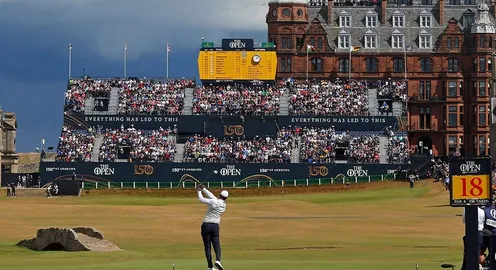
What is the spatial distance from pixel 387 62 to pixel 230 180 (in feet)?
114

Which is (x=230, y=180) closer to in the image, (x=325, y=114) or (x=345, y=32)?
(x=325, y=114)

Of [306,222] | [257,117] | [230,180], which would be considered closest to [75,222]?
[306,222]

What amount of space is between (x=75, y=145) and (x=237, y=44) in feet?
71.6

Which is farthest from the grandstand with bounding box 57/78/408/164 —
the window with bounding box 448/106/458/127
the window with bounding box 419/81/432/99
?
the window with bounding box 448/106/458/127

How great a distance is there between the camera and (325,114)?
12838 cm

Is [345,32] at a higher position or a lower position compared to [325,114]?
higher

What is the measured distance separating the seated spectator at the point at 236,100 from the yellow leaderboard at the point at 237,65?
1390 mm

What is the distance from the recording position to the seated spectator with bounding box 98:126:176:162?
404ft

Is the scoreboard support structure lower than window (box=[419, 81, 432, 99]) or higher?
lower

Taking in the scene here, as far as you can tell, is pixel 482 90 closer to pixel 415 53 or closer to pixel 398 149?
pixel 415 53

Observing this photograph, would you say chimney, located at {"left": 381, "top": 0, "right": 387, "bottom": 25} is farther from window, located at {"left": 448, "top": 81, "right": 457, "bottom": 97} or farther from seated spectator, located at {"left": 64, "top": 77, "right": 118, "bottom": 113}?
seated spectator, located at {"left": 64, "top": 77, "right": 118, "bottom": 113}

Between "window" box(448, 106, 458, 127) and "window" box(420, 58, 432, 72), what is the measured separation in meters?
5.16

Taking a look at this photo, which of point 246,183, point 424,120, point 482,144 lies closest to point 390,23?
point 424,120

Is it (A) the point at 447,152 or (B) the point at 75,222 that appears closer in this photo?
(B) the point at 75,222
